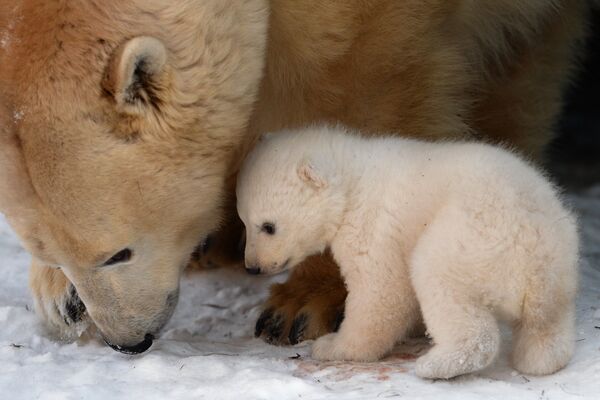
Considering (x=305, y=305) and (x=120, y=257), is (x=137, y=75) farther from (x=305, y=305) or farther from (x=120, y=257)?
(x=305, y=305)

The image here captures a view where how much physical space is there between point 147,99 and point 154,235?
0.41 m

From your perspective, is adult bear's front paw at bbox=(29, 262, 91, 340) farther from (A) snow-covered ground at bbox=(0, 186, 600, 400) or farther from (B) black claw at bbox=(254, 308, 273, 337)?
(B) black claw at bbox=(254, 308, 273, 337)

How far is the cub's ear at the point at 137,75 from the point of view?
282 centimetres

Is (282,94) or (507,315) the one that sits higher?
(282,94)

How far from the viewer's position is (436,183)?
2867mm

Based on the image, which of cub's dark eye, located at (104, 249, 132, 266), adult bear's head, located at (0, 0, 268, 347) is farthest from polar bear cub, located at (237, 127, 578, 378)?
cub's dark eye, located at (104, 249, 132, 266)

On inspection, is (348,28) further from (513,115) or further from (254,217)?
(513,115)

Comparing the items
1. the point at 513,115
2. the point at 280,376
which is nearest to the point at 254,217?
the point at 280,376

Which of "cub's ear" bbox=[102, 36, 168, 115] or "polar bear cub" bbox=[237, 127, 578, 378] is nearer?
"polar bear cub" bbox=[237, 127, 578, 378]

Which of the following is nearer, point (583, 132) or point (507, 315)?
point (507, 315)

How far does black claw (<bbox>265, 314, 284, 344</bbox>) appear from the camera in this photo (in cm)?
352

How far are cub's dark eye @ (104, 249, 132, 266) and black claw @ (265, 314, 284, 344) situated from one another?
616mm

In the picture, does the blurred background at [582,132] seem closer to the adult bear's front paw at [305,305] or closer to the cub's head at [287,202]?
the adult bear's front paw at [305,305]

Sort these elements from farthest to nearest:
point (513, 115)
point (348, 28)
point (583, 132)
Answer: point (583, 132) < point (513, 115) < point (348, 28)
